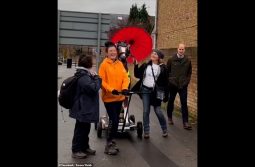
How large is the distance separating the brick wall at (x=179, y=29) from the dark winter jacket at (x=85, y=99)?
4553 millimetres

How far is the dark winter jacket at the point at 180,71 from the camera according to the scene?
7941 mm

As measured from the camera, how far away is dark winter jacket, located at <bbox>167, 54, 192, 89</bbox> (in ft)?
26.1

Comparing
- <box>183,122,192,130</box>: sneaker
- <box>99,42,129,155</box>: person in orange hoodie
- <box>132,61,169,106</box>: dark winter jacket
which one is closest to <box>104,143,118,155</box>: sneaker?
<box>99,42,129,155</box>: person in orange hoodie

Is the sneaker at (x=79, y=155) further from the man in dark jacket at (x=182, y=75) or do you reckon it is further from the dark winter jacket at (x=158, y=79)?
the man in dark jacket at (x=182, y=75)

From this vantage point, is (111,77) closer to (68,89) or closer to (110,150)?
(68,89)

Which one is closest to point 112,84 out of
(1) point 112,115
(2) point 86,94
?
(1) point 112,115

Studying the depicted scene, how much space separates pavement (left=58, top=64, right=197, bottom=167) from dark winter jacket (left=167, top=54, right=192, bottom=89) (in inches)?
38.1

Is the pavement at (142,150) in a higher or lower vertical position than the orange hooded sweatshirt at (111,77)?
lower

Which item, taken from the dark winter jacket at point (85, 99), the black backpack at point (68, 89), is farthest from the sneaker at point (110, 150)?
the black backpack at point (68, 89)

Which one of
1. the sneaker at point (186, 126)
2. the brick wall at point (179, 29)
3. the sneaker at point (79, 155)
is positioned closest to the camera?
the sneaker at point (79, 155)

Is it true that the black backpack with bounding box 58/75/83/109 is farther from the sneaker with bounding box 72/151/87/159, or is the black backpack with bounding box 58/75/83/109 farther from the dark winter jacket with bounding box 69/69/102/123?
the sneaker with bounding box 72/151/87/159
